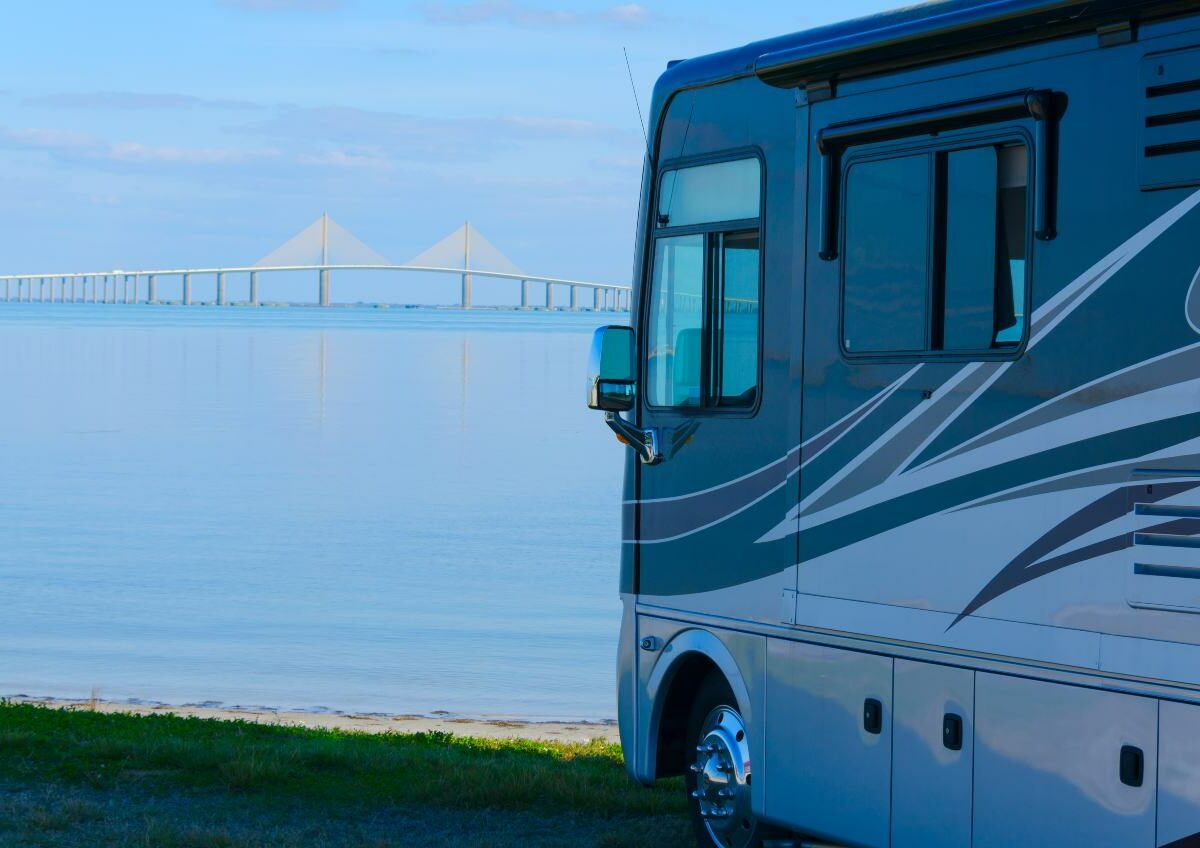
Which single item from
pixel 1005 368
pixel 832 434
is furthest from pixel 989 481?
pixel 832 434

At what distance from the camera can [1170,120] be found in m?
4.62

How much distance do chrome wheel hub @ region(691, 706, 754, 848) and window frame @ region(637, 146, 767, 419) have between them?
3.63 feet

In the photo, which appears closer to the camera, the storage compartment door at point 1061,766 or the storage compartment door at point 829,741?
the storage compartment door at point 1061,766

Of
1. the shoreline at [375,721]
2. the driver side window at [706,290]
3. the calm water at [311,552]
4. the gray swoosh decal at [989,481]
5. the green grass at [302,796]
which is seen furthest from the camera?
the calm water at [311,552]

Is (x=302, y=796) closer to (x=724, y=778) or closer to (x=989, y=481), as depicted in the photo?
(x=724, y=778)

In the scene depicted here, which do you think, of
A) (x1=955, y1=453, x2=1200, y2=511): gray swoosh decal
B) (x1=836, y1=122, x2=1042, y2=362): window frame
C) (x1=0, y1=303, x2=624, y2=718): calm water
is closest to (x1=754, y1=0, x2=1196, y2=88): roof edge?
(x1=836, y1=122, x2=1042, y2=362): window frame

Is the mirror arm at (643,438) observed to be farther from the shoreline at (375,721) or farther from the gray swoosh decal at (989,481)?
the shoreline at (375,721)

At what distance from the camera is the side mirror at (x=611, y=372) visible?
6793 millimetres

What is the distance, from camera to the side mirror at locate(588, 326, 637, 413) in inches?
267

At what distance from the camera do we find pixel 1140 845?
4.62 meters

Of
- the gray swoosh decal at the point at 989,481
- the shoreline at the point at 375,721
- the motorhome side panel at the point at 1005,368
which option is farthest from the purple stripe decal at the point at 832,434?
the shoreline at the point at 375,721

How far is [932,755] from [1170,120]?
75.9 inches

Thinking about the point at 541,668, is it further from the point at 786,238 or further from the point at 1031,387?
the point at 1031,387

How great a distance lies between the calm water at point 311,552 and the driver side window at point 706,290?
6.90 metres
